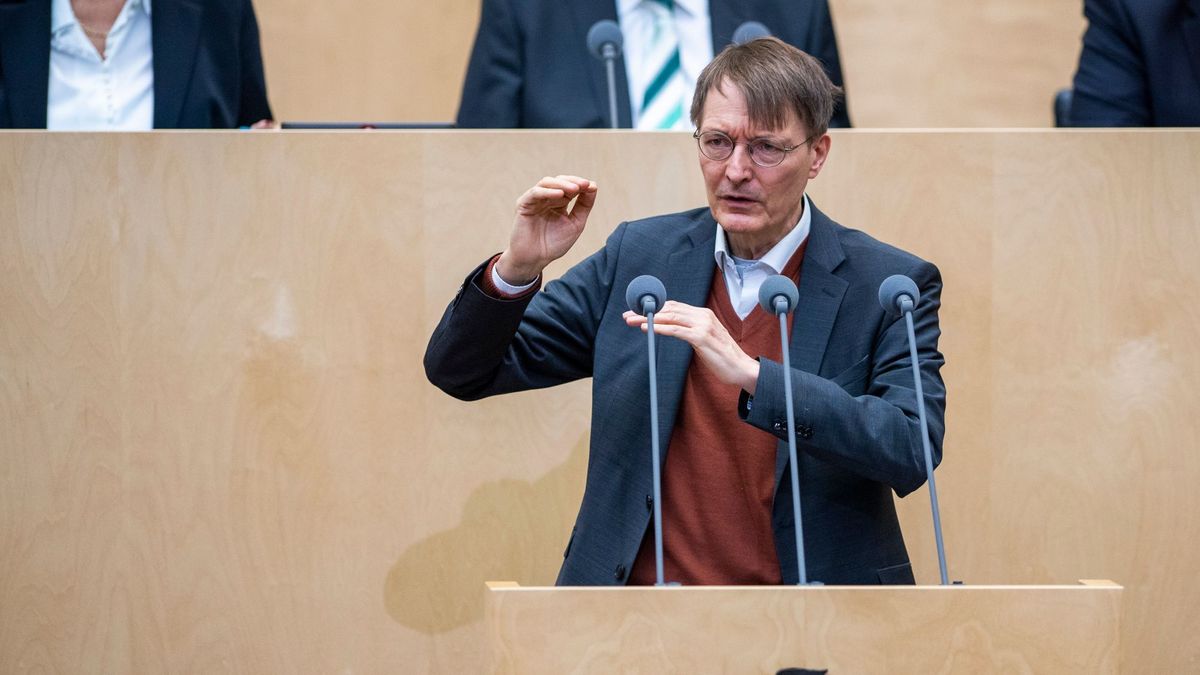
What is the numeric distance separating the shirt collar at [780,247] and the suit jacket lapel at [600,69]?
1.07 metres

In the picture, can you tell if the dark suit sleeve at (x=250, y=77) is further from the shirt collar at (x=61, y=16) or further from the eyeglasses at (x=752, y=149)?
the eyeglasses at (x=752, y=149)

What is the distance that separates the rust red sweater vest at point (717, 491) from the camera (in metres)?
2.30

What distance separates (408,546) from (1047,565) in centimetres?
120

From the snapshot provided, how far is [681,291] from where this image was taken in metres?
2.43

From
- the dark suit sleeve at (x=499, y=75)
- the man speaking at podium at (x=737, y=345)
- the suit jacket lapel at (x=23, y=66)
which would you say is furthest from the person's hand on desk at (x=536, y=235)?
the suit jacket lapel at (x=23, y=66)

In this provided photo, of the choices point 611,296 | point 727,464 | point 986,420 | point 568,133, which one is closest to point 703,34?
point 568,133

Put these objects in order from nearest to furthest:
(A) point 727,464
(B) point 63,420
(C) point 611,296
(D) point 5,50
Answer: (A) point 727,464 → (C) point 611,296 → (B) point 63,420 → (D) point 5,50

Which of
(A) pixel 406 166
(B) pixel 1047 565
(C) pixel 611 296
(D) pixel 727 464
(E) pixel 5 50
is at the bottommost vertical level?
(B) pixel 1047 565

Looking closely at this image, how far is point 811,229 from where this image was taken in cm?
248

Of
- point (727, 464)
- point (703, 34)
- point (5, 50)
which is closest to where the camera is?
point (727, 464)

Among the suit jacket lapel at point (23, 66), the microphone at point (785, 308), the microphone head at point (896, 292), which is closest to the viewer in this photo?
the microphone at point (785, 308)

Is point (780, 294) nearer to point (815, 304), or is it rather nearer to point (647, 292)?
point (647, 292)

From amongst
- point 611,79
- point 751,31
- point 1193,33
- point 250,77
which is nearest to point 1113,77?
point 1193,33

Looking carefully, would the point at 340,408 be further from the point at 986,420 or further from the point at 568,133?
the point at 986,420
